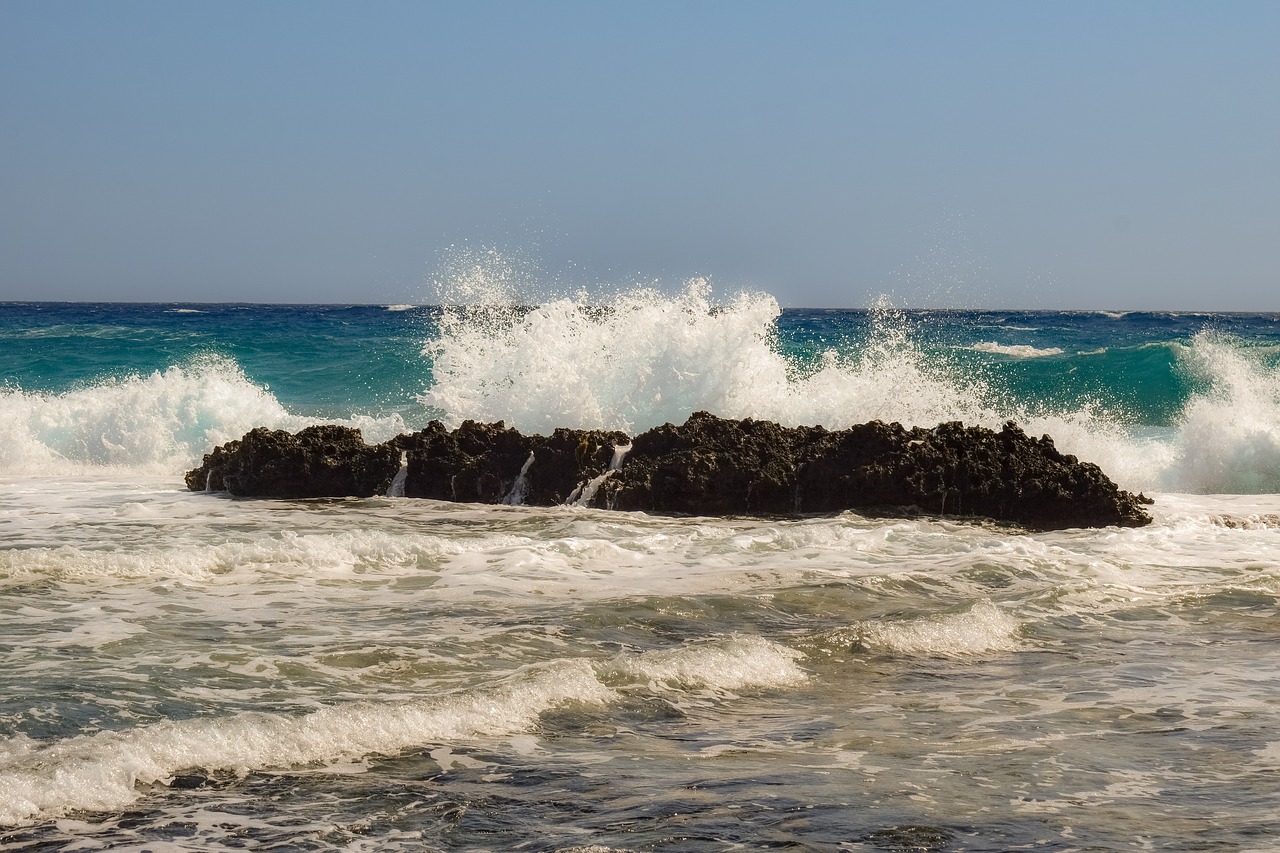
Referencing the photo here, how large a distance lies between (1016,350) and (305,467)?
77.7 feet

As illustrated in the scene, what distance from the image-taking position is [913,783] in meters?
4.02

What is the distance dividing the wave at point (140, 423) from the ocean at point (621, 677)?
88.4 inches

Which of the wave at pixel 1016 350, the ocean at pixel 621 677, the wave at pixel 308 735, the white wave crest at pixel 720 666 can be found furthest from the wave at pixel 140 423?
the wave at pixel 1016 350

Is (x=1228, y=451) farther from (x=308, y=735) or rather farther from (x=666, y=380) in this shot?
(x=308, y=735)

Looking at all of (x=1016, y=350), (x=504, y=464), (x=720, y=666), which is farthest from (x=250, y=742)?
(x=1016, y=350)

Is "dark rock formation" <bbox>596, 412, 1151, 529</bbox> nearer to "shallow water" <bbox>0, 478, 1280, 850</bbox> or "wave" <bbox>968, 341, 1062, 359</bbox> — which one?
"shallow water" <bbox>0, 478, 1280, 850</bbox>

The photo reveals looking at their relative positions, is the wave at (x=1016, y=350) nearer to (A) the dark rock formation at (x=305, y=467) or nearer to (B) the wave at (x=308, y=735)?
(A) the dark rock formation at (x=305, y=467)

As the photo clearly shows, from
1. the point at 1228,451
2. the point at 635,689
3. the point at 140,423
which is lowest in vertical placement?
the point at 635,689

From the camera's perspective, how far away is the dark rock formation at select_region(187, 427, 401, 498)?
10.7 m

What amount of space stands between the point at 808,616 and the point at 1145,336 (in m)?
35.3

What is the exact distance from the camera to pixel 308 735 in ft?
14.3

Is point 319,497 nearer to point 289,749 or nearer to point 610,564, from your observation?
point 610,564

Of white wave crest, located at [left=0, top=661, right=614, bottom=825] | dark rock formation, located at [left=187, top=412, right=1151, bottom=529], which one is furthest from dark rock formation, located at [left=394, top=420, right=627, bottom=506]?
white wave crest, located at [left=0, top=661, right=614, bottom=825]

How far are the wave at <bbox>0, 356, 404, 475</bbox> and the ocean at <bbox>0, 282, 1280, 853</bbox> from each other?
7.37 feet
